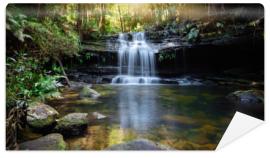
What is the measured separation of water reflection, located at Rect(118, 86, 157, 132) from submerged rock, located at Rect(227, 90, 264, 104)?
0.73 meters

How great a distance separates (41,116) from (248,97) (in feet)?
6.26

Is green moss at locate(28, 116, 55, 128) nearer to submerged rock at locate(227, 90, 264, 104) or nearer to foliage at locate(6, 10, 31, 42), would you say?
foliage at locate(6, 10, 31, 42)

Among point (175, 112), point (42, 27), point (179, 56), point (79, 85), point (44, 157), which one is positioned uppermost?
point (42, 27)

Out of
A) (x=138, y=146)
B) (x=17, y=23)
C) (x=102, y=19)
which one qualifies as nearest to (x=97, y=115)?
(x=138, y=146)

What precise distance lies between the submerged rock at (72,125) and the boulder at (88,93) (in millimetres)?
195

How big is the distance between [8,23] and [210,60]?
1.88 metres

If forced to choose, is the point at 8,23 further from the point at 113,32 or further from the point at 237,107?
the point at 237,107

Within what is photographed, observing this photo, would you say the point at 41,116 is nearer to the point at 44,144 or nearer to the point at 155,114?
the point at 44,144

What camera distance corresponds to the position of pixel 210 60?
12.8ft

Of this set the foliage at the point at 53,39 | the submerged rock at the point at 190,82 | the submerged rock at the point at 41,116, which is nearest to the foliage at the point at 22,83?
the submerged rock at the point at 41,116

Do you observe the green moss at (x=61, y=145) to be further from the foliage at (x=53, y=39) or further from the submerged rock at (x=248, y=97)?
the submerged rock at (x=248, y=97)

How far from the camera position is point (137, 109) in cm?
380

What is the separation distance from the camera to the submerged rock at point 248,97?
379 cm

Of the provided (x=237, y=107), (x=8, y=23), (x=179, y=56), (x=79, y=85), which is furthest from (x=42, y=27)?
(x=237, y=107)
